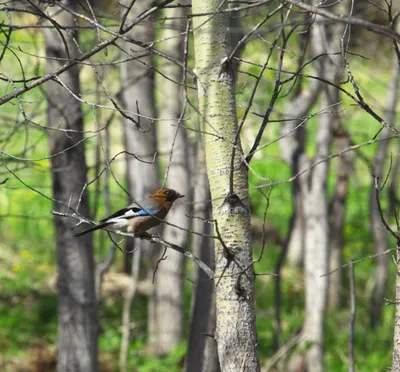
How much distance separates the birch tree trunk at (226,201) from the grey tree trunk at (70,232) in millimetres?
2373

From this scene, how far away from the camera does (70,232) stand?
518 cm

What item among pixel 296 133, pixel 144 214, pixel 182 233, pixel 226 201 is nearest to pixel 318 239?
pixel 296 133

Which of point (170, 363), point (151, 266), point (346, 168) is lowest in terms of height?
point (170, 363)

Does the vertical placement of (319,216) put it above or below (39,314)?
above

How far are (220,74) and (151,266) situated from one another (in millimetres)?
7034

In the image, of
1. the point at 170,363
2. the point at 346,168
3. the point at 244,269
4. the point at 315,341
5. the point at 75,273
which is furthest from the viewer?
the point at 346,168

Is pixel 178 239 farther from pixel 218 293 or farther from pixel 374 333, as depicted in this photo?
pixel 218 293

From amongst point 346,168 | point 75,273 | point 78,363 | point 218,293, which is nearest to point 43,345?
point 78,363

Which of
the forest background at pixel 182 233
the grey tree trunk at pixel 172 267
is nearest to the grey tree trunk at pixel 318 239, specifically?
the forest background at pixel 182 233

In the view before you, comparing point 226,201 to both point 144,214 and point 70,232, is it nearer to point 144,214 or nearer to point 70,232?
point 144,214

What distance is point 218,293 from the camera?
258 cm

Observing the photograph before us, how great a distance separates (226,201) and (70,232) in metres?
2.87

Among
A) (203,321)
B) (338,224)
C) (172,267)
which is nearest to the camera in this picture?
(203,321)

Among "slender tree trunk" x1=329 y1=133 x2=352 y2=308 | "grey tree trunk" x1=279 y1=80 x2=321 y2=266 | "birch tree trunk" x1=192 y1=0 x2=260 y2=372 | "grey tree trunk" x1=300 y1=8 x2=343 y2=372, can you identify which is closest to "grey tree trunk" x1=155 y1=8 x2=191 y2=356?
"grey tree trunk" x1=279 y1=80 x2=321 y2=266
